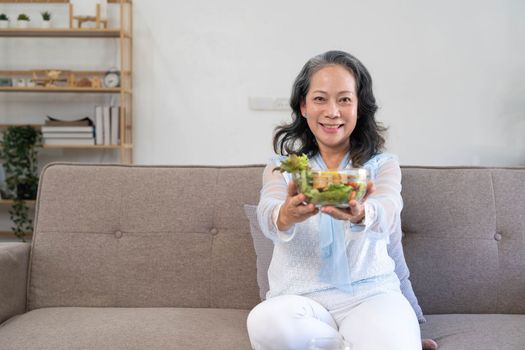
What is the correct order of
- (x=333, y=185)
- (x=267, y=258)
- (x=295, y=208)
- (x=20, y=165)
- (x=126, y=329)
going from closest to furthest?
1. (x=333, y=185)
2. (x=295, y=208)
3. (x=126, y=329)
4. (x=267, y=258)
5. (x=20, y=165)

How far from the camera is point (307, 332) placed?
1.54 m

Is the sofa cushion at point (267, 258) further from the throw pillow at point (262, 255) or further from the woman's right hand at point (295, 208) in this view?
the woman's right hand at point (295, 208)

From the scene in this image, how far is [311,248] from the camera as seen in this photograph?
5.92 ft

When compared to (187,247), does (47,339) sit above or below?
below

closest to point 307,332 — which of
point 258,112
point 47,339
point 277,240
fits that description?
point 277,240

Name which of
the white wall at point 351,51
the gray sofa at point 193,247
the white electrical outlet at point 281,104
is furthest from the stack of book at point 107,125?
the gray sofa at point 193,247

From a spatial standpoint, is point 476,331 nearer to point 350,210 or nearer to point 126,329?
point 350,210

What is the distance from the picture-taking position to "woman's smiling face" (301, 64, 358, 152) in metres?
1.90

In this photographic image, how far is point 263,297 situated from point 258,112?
3.05 m

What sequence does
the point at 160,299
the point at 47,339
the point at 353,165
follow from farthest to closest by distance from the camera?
the point at 160,299 → the point at 353,165 → the point at 47,339

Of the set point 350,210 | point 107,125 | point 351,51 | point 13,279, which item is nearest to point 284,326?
point 350,210

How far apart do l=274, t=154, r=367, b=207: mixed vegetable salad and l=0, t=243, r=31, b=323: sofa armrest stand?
973mm

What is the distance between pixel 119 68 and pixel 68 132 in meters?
0.58

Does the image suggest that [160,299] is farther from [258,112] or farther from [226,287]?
[258,112]
